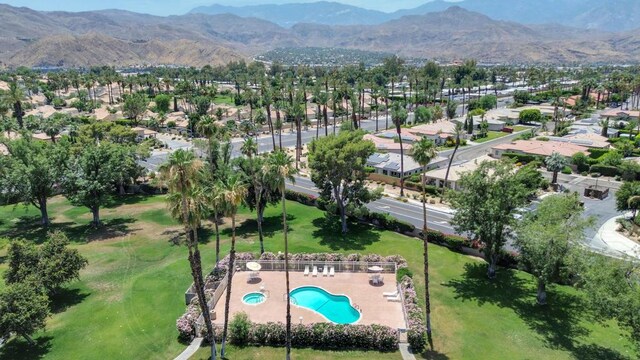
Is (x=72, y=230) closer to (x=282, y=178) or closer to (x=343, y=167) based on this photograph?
(x=343, y=167)

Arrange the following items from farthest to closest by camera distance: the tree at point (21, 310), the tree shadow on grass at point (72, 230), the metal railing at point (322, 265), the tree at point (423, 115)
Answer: the tree at point (423, 115) < the tree shadow on grass at point (72, 230) < the metal railing at point (322, 265) < the tree at point (21, 310)

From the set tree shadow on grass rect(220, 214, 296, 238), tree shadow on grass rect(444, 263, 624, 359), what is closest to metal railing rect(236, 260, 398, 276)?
tree shadow on grass rect(444, 263, 624, 359)

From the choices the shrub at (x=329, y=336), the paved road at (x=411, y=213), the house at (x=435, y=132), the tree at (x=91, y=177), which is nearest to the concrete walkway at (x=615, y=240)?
the paved road at (x=411, y=213)

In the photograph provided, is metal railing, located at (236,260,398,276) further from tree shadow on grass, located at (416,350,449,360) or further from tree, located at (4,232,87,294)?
tree, located at (4,232,87,294)

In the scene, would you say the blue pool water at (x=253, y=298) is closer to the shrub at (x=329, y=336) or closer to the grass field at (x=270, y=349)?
the shrub at (x=329, y=336)

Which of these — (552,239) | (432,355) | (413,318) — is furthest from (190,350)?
(552,239)

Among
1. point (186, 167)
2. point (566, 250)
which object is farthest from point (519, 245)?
point (186, 167)

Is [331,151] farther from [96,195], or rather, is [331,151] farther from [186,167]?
[96,195]
